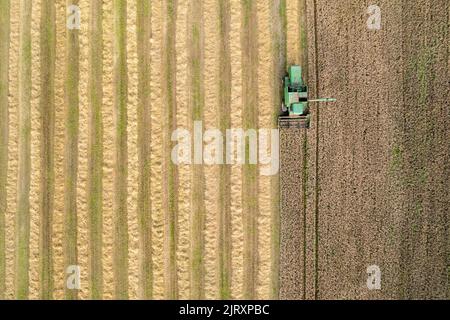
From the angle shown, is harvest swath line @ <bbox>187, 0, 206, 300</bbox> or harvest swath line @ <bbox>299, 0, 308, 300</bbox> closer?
harvest swath line @ <bbox>299, 0, 308, 300</bbox>

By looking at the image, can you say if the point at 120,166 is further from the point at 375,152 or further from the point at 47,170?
the point at 375,152

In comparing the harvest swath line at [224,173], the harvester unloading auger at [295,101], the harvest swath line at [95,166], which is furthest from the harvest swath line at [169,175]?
the harvester unloading auger at [295,101]

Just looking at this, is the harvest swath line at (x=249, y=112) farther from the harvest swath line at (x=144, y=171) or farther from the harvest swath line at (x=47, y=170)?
the harvest swath line at (x=47, y=170)

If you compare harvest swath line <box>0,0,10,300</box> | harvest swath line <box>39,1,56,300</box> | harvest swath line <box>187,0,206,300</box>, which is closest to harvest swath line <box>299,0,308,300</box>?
harvest swath line <box>187,0,206,300</box>

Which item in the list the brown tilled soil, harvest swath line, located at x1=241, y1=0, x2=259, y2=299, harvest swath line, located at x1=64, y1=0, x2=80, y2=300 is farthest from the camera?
harvest swath line, located at x1=64, y1=0, x2=80, y2=300

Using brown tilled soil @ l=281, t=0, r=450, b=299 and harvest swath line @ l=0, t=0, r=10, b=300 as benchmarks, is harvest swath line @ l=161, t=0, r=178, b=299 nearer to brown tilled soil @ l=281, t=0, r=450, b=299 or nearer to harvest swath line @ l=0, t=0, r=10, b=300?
brown tilled soil @ l=281, t=0, r=450, b=299

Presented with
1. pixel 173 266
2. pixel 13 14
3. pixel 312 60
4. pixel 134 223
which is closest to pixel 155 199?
pixel 134 223

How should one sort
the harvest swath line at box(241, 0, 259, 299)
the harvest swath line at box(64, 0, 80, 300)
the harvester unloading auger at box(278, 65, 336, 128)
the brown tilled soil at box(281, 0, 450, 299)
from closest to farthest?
the harvester unloading auger at box(278, 65, 336, 128)
the brown tilled soil at box(281, 0, 450, 299)
the harvest swath line at box(241, 0, 259, 299)
the harvest swath line at box(64, 0, 80, 300)
